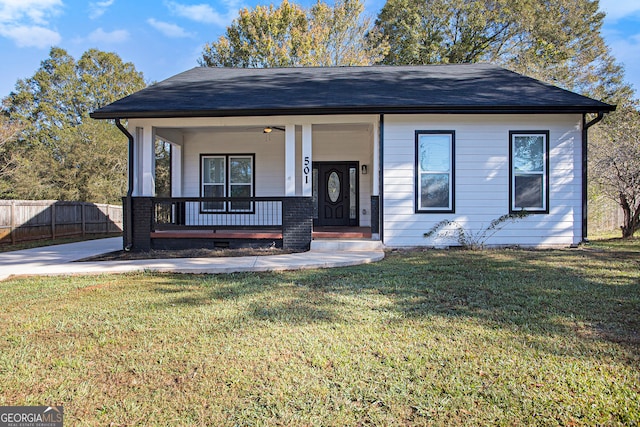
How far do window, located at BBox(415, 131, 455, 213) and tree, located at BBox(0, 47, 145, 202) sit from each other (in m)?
21.9

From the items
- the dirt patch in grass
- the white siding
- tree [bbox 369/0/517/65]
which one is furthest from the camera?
tree [bbox 369/0/517/65]

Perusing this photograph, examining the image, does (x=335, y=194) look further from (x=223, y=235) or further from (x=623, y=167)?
(x=623, y=167)

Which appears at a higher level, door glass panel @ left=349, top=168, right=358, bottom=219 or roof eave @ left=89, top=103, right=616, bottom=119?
roof eave @ left=89, top=103, right=616, bottom=119

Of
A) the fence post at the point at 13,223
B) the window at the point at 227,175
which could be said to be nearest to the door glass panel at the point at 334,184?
the window at the point at 227,175

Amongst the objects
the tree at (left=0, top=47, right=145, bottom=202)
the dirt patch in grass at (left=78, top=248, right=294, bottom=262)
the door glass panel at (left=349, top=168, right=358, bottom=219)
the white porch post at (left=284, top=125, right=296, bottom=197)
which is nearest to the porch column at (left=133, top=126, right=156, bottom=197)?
the dirt patch in grass at (left=78, top=248, right=294, bottom=262)

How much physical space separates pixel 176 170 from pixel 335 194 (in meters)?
4.76

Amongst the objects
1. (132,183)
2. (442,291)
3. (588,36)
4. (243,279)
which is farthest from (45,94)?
(588,36)

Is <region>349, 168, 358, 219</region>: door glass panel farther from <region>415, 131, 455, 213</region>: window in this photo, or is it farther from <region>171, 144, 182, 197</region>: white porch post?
<region>171, 144, 182, 197</region>: white porch post

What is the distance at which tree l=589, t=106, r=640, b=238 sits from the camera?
33.5 ft

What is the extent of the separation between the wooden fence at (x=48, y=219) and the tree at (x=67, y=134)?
753 cm

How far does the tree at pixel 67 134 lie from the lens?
73.3ft

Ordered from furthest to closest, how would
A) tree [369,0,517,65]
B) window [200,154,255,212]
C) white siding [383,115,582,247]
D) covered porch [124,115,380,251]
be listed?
tree [369,0,517,65] < window [200,154,255,212] < covered porch [124,115,380,251] < white siding [383,115,582,247]

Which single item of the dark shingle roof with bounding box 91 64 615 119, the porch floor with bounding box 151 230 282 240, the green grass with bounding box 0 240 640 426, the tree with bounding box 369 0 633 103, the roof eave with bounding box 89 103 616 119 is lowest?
the green grass with bounding box 0 240 640 426

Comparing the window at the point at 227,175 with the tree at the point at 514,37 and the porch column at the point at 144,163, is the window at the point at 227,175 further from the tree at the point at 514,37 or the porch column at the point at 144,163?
the tree at the point at 514,37
